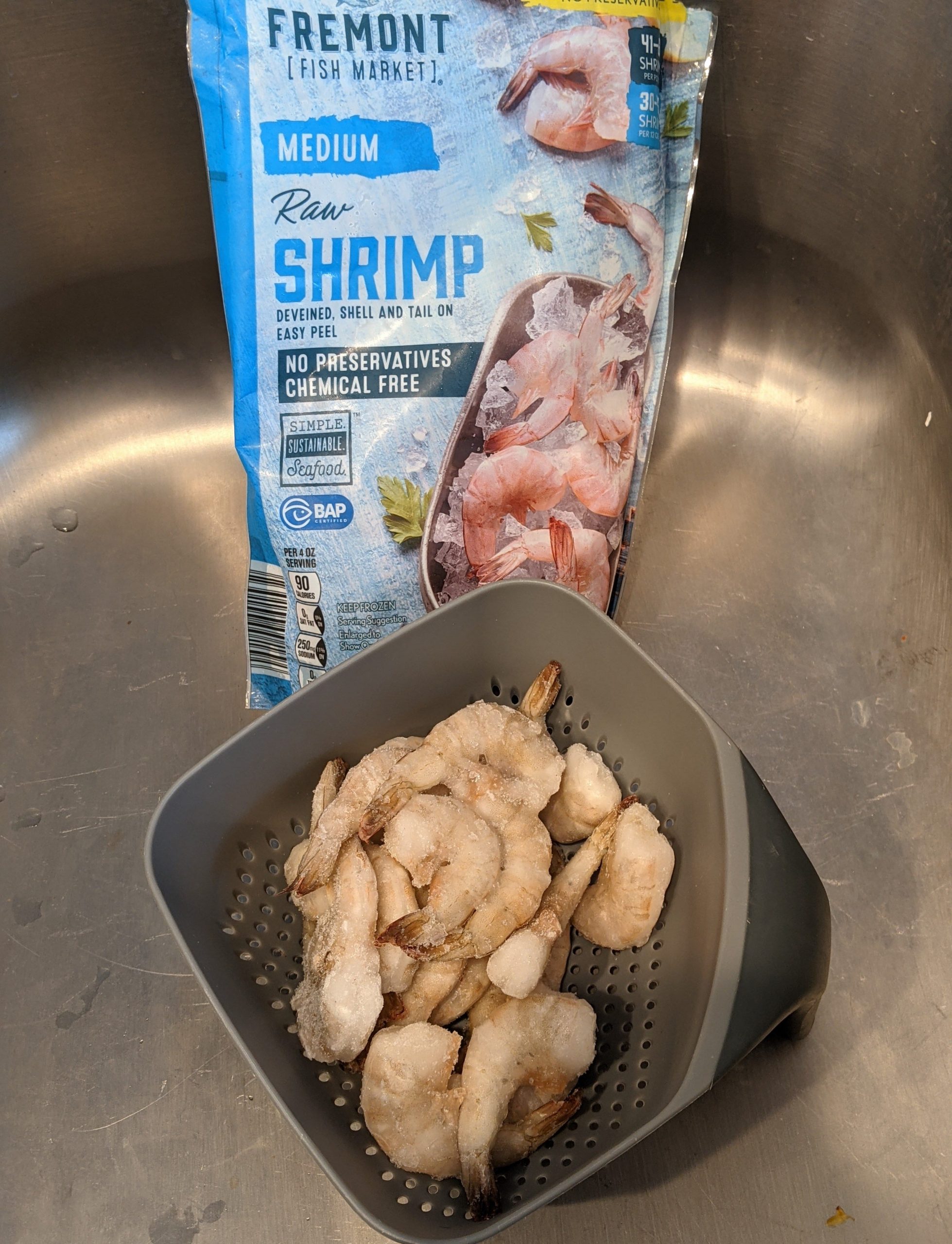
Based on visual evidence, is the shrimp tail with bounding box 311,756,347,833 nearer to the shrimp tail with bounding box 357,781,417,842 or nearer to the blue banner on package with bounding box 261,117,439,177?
the shrimp tail with bounding box 357,781,417,842

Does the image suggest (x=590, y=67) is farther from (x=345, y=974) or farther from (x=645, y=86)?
(x=345, y=974)

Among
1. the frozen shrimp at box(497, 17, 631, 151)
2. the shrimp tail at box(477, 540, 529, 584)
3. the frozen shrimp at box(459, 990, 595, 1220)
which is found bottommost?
the frozen shrimp at box(459, 990, 595, 1220)

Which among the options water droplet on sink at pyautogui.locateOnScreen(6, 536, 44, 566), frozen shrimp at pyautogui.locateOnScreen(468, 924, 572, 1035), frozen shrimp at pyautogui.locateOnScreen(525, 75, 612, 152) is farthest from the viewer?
water droplet on sink at pyautogui.locateOnScreen(6, 536, 44, 566)

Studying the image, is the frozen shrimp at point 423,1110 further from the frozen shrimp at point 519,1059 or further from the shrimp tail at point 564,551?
the shrimp tail at point 564,551

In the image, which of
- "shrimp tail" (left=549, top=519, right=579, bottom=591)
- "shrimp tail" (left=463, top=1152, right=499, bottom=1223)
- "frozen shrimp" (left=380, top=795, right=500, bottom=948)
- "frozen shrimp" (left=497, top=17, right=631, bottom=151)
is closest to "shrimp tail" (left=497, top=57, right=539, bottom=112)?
"frozen shrimp" (left=497, top=17, right=631, bottom=151)

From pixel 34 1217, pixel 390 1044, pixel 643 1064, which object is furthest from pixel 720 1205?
pixel 34 1217

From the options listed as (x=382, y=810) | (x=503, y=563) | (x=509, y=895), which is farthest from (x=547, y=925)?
(x=503, y=563)
